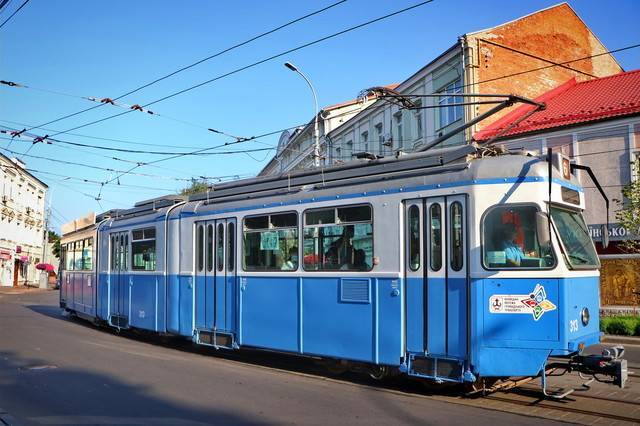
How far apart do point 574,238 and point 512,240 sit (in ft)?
3.61

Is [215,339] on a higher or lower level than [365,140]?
lower

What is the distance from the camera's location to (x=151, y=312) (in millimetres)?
14305

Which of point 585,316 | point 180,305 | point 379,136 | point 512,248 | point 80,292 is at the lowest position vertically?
point 80,292

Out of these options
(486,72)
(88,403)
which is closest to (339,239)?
(88,403)

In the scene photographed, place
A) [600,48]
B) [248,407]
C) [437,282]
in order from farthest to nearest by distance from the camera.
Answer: [600,48], [437,282], [248,407]

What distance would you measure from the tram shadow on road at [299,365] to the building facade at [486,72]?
11385 millimetres

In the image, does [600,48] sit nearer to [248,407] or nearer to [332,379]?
[332,379]

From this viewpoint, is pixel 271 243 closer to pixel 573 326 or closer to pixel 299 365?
pixel 299 365

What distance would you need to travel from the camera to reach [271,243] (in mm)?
10969

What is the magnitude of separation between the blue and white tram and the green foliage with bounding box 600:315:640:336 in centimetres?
945

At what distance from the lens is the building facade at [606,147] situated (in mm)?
21703

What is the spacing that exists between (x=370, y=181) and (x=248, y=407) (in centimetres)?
382

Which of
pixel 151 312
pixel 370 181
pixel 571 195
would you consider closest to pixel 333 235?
pixel 370 181

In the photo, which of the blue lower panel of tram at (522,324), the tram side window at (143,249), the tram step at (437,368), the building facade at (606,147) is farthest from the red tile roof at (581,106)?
the tram step at (437,368)
